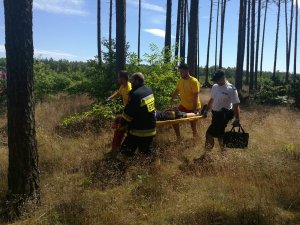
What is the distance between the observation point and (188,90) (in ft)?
28.8

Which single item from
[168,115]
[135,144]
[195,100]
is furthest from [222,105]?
[135,144]

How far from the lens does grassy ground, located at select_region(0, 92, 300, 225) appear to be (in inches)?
199

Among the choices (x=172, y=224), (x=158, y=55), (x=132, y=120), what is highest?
(x=158, y=55)

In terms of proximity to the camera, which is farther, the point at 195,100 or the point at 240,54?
the point at 240,54

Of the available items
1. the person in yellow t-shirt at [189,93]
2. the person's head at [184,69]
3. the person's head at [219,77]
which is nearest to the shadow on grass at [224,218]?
the person's head at [219,77]

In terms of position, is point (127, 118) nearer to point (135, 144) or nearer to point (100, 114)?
point (135, 144)

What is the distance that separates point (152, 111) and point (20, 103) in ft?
7.63

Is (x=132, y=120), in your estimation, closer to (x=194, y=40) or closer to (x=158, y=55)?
(x=158, y=55)

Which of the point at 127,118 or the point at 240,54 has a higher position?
the point at 240,54

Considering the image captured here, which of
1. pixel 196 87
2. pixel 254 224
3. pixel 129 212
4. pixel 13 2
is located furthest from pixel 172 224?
pixel 196 87

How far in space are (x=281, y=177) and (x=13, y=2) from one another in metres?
4.64

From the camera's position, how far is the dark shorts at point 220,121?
7.48m

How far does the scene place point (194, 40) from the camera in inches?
534

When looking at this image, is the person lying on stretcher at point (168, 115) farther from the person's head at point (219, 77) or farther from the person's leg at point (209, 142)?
the person's head at point (219, 77)
